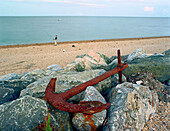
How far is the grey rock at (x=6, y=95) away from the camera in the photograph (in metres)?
3.17

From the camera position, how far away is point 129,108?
2.68 meters

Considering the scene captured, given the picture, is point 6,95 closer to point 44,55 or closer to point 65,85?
point 65,85

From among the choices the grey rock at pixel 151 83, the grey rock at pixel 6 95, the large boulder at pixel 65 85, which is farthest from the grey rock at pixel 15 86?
the grey rock at pixel 151 83

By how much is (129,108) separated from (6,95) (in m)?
2.50

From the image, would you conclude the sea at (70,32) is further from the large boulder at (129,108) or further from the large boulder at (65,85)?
the large boulder at (129,108)

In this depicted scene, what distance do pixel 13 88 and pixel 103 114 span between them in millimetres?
2136

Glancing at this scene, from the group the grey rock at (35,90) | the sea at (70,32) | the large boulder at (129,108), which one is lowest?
the large boulder at (129,108)

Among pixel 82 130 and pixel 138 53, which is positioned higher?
pixel 138 53

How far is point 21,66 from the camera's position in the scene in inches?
357

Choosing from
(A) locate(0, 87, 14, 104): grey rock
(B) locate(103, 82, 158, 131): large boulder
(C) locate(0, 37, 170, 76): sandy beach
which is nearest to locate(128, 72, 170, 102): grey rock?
(B) locate(103, 82, 158, 131): large boulder

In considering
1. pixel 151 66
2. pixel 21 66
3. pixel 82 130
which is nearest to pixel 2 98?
pixel 82 130

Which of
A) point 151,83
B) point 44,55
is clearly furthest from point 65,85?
point 44,55

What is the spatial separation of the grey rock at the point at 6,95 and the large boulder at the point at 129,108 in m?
2.07

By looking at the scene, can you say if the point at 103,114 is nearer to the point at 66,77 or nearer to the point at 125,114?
the point at 125,114
